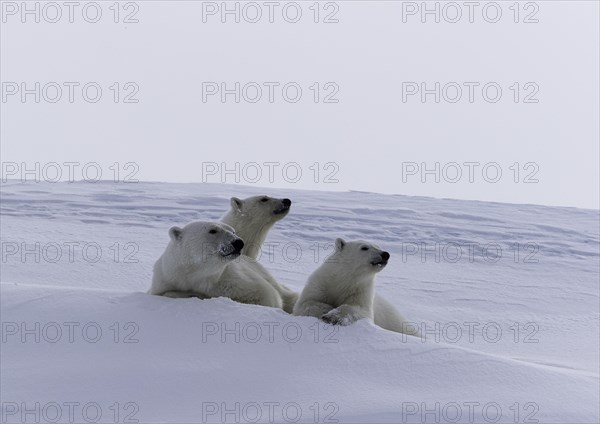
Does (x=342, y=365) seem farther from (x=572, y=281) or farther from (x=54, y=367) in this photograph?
(x=572, y=281)

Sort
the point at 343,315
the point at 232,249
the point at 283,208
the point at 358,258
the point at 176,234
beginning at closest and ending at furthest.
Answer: the point at 343,315, the point at 232,249, the point at 176,234, the point at 358,258, the point at 283,208

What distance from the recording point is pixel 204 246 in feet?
16.3

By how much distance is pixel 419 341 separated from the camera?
13.9ft

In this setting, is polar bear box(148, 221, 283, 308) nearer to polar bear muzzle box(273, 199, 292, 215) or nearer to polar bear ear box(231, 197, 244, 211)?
polar bear ear box(231, 197, 244, 211)

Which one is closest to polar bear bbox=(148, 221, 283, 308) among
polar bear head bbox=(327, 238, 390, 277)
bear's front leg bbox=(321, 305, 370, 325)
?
polar bear head bbox=(327, 238, 390, 277)

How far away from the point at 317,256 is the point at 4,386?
309 inches

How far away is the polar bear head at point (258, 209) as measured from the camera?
6.50 m

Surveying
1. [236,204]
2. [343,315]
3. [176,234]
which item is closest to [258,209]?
[236,204]

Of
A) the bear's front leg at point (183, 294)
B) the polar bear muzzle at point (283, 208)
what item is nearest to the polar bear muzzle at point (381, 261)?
the bear's front leg at point (183, 294)

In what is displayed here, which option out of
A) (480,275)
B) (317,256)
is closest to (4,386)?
(317,256)

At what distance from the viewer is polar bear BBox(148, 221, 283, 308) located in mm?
4953

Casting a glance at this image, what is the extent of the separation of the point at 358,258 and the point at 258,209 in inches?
60.2

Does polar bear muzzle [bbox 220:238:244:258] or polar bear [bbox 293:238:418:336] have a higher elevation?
polar bear muzzle [bbox 220:238:244:258]

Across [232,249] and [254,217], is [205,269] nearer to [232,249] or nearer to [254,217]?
[232,249]
